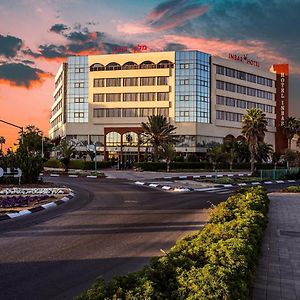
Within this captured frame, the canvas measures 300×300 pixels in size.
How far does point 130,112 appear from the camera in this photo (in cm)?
9356

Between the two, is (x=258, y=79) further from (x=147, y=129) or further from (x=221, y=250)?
(x=221, y=250)

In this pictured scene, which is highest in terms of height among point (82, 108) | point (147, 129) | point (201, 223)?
point (82, 108)

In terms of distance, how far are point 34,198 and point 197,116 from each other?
242 feet

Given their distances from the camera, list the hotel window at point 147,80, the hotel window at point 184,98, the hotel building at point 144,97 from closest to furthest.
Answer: the hotel window at point 184,98
the hotel building at point 144,97
the hotel window at point 147,80

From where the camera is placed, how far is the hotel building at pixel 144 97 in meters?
91.3

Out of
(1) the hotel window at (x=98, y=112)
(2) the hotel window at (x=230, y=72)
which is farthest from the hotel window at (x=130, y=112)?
(2) the hotel window at (x=230, y=72)

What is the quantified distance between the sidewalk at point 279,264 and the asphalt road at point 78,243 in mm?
2325

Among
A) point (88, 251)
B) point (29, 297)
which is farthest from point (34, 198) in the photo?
point (29, 297)

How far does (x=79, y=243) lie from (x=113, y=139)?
8192 centimetres

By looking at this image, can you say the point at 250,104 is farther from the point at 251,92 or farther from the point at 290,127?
Result: the point at 290,127

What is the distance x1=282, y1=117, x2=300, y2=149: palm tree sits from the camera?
10438 centimetres

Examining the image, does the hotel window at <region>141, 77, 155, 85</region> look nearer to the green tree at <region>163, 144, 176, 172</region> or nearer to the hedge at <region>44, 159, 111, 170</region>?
the hedge at <region>44, 159, 111, 170</region>

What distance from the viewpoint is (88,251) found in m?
9.34

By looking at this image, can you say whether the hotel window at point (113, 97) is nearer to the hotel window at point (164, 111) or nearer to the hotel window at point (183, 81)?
the hotel window at point (164, 111)
